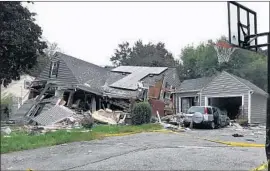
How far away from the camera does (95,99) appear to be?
2659cm

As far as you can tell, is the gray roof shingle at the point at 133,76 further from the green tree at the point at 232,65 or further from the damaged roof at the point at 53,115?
the green tree at the point at 232,65

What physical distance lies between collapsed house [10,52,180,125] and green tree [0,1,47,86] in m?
2.75

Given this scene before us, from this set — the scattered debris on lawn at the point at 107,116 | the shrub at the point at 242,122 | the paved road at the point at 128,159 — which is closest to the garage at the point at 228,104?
the shrub at the point at 242,122

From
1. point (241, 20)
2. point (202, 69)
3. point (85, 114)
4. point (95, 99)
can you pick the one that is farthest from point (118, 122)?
point (202, 69)

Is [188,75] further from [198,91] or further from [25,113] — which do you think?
[25,113]

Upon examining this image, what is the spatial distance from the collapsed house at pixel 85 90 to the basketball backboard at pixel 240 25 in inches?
630

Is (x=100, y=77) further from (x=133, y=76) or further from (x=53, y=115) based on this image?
(x=53, y=115)

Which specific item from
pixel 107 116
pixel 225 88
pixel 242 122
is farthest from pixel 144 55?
pixel 107 116

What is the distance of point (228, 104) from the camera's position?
32.8m

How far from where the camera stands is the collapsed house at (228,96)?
28516mm

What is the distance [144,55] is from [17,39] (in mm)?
36573

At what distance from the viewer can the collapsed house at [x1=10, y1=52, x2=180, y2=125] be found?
23.8m

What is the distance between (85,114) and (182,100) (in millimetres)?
12585

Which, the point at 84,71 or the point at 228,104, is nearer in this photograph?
the point at 84,71
